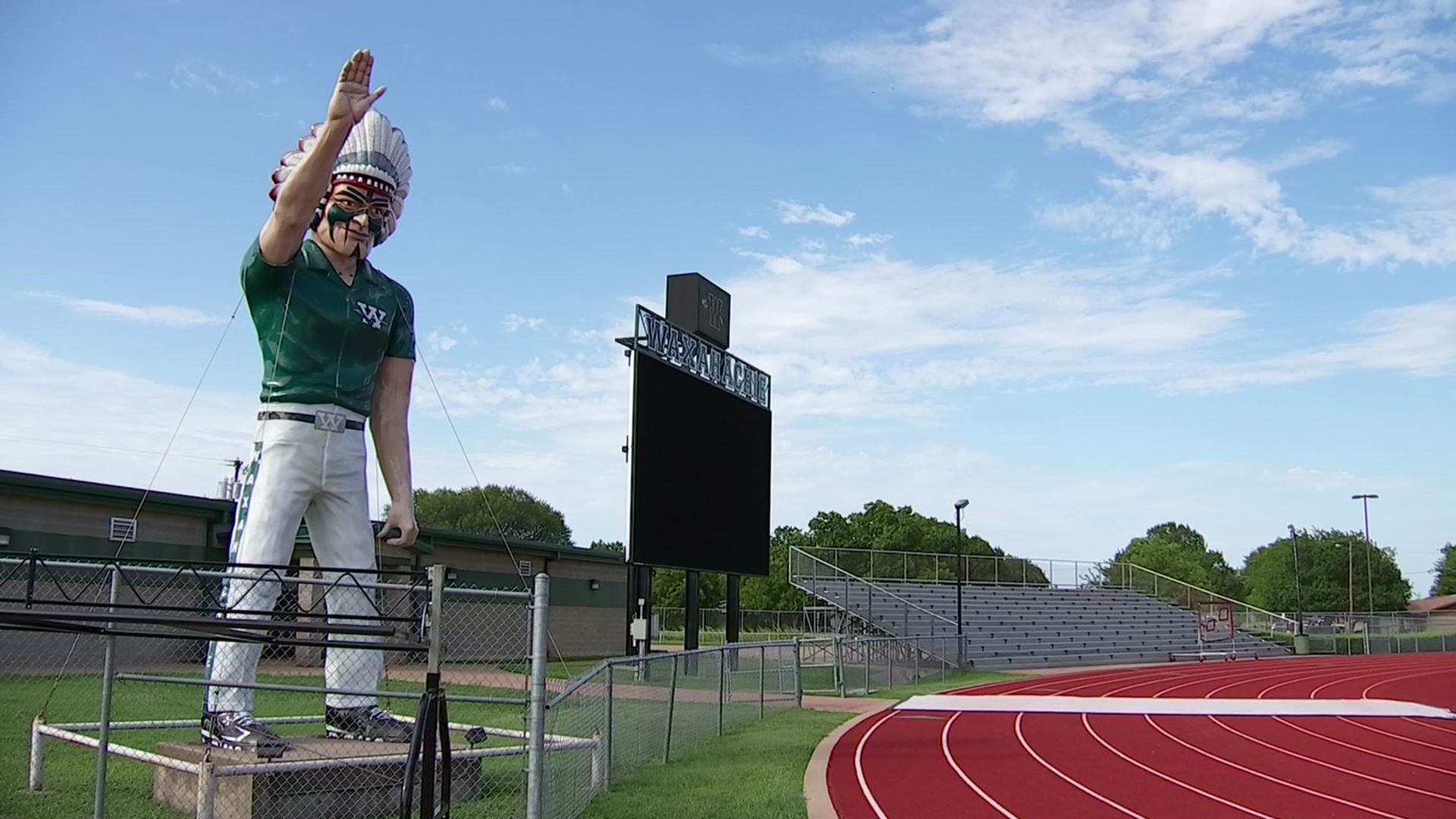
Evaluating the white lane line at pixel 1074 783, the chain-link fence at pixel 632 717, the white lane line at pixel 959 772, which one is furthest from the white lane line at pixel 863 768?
the white lane line at pixel 1074 783

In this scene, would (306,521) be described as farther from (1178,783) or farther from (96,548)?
(96,548)

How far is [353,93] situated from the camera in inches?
286

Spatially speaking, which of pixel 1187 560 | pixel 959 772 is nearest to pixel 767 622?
pixel 959 772

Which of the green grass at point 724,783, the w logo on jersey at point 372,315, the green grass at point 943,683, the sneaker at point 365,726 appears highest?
the w logo on jersey at point 372,315

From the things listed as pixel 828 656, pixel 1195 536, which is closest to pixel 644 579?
pixel 828 656

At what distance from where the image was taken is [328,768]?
7926mm

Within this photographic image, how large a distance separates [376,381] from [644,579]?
15202 mm

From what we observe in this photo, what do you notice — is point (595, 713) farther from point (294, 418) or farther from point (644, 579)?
point (644, 579)

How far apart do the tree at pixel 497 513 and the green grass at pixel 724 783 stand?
70.8 metres

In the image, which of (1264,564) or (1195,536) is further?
(1195,536)

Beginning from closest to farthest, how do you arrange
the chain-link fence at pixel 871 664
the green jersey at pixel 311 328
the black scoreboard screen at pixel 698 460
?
1. the green jersey at pixel 311 328
2. the black scoreboard screen at pixel 698 460
3. the chain-link fence at pixel 871 664

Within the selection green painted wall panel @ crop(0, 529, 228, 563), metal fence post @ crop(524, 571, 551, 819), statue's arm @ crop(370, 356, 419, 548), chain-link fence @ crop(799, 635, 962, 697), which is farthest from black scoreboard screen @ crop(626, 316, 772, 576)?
metal fence post @ crop(524, 571, 551, 819)

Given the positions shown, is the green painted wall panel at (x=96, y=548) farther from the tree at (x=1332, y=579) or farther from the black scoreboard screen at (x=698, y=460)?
the tree at (x=1332, y=579)

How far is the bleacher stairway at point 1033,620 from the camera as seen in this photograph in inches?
1417
